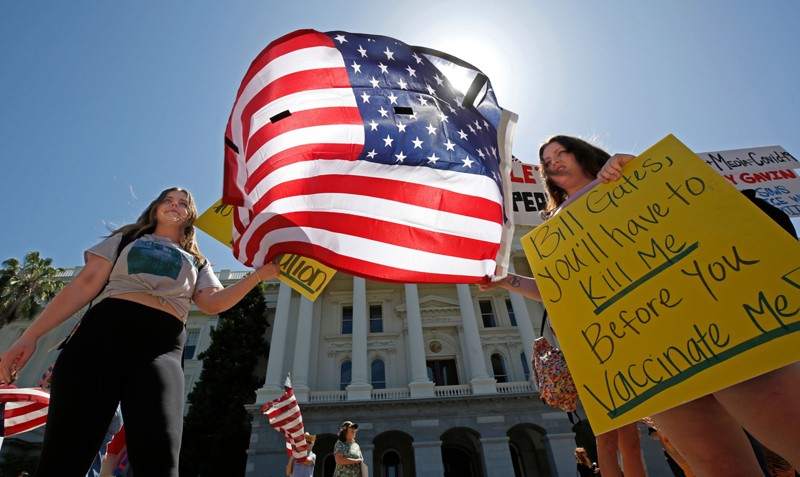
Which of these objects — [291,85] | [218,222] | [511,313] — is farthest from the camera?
[511,313]

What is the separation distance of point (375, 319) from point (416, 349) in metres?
4.83

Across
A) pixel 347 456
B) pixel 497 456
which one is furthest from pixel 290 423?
pixel 497 456

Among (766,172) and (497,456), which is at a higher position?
(766,172)

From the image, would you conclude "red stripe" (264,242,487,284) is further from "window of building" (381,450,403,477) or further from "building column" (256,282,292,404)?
"window of building" (381,450,403,477)

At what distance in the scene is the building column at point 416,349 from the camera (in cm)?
2012

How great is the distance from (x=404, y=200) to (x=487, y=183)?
0.74 m

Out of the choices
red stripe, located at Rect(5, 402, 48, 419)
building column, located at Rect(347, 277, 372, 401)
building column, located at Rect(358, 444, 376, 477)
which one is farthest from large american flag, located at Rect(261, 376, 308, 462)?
building column, located at Rect(347, 277, 372, 401)

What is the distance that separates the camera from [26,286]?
24.7 meters

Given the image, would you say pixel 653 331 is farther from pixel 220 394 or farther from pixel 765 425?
pixel 220 394

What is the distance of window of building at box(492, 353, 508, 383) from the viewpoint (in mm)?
22859

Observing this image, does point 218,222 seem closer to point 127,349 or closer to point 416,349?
point 127,349

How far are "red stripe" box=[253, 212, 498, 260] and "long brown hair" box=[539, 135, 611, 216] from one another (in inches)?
25.3

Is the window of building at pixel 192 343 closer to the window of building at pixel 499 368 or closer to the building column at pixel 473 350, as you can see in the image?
the building column at pixel 473 350

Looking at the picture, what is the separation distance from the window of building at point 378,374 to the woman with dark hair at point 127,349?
71.3 feet
